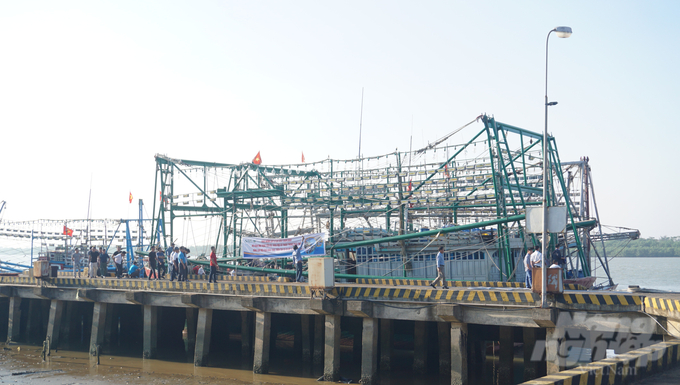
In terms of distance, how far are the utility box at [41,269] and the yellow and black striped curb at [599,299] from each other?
75.2 feet

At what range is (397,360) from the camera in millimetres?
23188

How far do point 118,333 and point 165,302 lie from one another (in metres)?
7.42

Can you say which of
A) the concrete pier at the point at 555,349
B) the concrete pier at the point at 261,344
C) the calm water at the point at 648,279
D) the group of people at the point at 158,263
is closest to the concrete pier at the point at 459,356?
the concrete pier at the point at 555,349

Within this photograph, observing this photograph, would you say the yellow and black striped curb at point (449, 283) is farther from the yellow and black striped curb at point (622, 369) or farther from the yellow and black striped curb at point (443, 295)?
the yellow and black striped curb at point (622, 369)

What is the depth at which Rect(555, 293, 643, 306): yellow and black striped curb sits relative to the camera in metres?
15.3

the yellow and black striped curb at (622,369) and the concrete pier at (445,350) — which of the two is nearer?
the yellow and black striped curb at (622,369)

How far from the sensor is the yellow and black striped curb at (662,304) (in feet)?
45.4

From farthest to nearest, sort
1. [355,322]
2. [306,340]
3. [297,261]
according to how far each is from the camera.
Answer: [297,261]
[355,322]
[306,340]

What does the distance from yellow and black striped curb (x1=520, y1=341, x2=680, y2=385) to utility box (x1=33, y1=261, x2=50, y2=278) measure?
23.7m

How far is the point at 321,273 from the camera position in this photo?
18734 millimetres

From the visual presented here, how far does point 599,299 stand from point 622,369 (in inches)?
193

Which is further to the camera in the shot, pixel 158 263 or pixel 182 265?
pixel 158 263

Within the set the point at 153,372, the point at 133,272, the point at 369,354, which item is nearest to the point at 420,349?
the point at 369,354

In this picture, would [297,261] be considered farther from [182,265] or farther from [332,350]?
[332,350]
